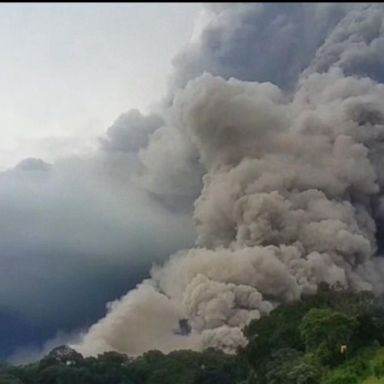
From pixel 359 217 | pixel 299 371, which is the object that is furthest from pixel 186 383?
pixel 359 217

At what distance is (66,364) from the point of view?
123 feet

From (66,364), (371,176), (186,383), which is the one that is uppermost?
(371,176)

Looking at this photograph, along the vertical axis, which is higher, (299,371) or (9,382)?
(9,382)

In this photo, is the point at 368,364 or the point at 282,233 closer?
the point at 368,364

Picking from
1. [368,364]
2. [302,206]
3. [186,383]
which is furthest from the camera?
[302,206]

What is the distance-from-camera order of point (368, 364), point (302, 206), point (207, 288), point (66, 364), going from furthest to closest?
1. point (302, 206)
2. point (207, 288)
3. point (66, 364)
4. point (368, 364)

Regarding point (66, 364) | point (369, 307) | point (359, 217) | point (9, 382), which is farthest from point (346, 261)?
point (9, 382)

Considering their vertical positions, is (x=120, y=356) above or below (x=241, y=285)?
below

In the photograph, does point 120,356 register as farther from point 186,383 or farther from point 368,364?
point 368,364

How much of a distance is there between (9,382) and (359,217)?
80.8 ft

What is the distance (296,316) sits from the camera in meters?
33.2

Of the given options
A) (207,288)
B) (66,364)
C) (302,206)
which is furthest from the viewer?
(302,206)

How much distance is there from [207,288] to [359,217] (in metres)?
11.2

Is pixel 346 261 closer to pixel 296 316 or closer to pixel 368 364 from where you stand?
pixel 296 316
